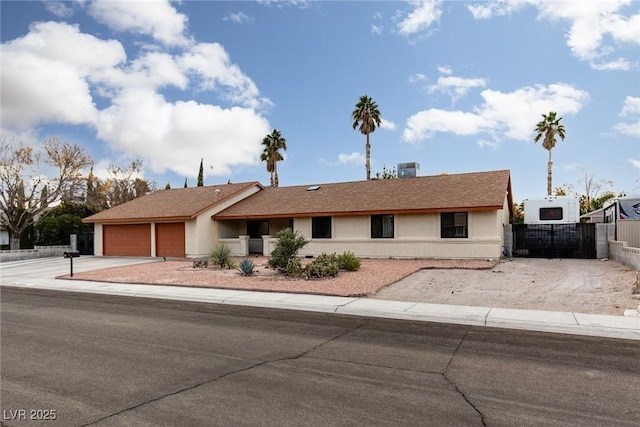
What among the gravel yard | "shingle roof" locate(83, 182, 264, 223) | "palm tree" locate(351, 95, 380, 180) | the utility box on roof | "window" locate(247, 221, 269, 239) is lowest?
the gravel yard

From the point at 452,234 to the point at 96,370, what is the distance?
1920 cm

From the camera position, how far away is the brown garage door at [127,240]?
3011cm

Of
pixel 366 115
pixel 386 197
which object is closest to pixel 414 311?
pixel 386 197

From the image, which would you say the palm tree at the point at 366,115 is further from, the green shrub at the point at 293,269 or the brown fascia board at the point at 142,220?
the green shrub at the point at 293,269

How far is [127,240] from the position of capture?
102 ft

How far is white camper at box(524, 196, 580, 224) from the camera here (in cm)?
2345

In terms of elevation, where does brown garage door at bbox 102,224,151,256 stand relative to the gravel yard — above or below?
above

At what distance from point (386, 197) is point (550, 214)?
29.4 ft

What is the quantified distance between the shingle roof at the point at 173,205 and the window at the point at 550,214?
1940cm

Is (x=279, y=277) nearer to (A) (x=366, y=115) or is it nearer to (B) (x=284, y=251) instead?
(B) (x=284, y=251)


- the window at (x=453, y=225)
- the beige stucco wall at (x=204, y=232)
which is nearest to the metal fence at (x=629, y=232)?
the window at (x=453, y=225)

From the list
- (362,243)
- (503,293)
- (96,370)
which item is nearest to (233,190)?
(362,243)

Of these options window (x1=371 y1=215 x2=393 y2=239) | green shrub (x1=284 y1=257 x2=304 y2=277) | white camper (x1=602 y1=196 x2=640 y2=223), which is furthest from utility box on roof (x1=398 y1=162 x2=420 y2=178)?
green shrub (x1=284 y1=257 x2=304 y2=277)

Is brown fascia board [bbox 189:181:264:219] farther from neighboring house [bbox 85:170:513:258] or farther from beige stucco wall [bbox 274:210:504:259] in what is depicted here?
beige stucco wall [bbox 274:210:504:259]
